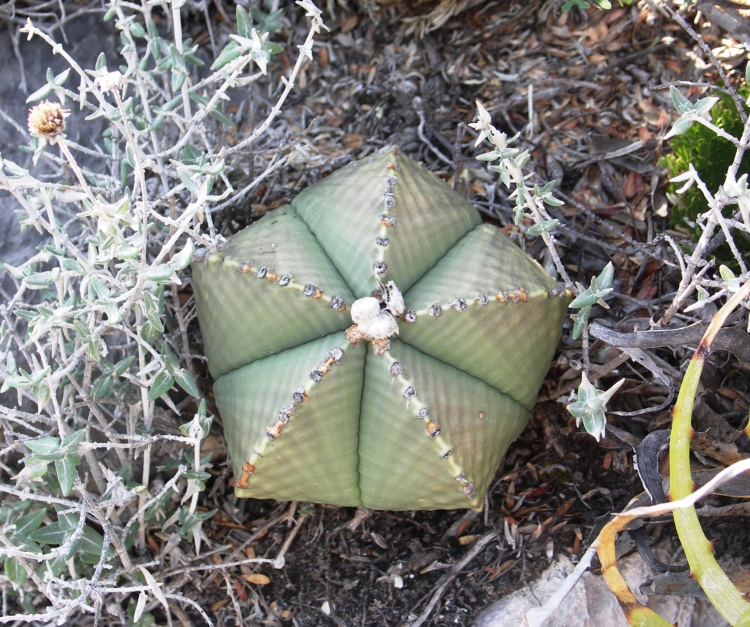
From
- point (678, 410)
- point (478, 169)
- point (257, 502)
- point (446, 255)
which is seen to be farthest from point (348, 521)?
point (478, 169)

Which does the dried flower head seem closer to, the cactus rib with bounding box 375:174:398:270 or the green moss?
the cactus rib with bounding box 375:174:398:270

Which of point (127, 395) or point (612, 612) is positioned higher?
point (127, 395)

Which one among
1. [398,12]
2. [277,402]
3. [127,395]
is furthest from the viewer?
[398,12]

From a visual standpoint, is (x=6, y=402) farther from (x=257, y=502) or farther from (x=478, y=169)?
(x=478, y=169)

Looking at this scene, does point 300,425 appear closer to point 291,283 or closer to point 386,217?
point 291,283

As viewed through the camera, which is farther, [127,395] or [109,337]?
[109,337]

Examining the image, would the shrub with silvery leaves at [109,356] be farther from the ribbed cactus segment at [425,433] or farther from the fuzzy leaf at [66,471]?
the ribbed cactus segment at [425,433]

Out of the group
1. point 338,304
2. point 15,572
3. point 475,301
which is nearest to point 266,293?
point 338,304

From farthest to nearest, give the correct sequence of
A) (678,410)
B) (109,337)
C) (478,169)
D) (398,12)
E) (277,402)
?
(398,12) < (478,169) < (109,337) < (277,402) < (678,410)
